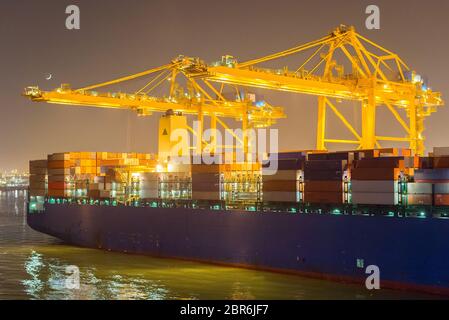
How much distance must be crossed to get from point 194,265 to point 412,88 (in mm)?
17779

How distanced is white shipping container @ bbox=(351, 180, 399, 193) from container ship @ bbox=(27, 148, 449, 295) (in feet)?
0.13

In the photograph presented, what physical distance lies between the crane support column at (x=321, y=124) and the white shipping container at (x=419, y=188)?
14.8 metres

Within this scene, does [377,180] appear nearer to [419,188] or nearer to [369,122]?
[419,188]

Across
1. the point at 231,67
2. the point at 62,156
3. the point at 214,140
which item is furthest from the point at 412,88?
the point at 62,156

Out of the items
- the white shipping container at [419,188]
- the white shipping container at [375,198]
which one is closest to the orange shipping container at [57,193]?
the white shipping container at [375,198]

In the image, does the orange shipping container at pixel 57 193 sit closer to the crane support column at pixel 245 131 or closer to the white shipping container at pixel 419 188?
the crane support column at pixel 245 131

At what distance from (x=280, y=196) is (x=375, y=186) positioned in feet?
Answer: 15.4

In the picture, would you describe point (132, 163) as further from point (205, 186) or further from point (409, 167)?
point (409, 167)

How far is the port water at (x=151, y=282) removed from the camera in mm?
22750

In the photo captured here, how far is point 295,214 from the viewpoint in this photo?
87.7ft

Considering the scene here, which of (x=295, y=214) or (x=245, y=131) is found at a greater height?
(x=245, y=131)

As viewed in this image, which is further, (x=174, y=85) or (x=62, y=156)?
(x=174, y=85)

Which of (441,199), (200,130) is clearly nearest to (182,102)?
(200,130)

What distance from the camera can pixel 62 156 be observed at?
41.5 metres
